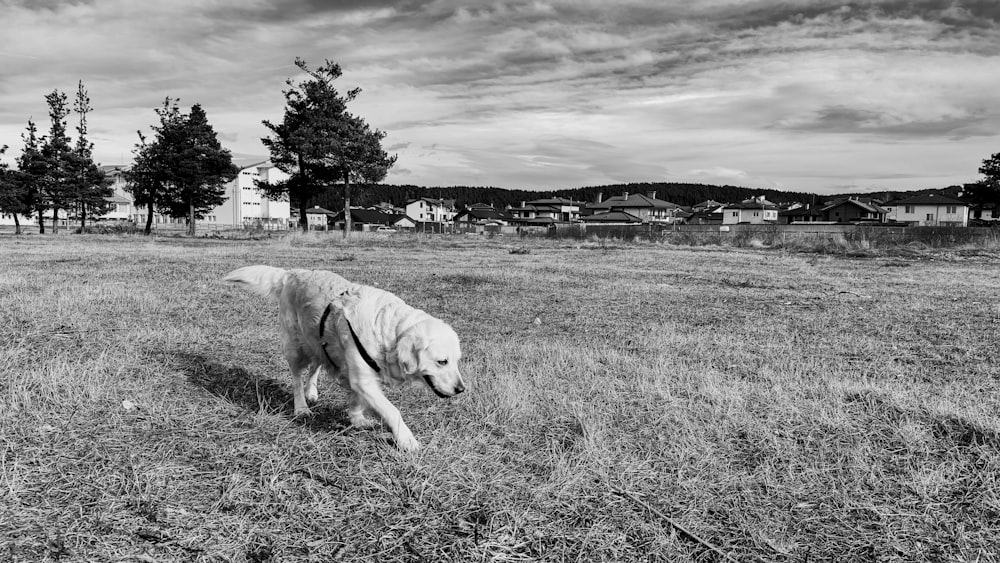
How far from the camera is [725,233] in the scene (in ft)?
118


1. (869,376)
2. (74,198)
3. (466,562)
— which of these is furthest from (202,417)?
(74,198)

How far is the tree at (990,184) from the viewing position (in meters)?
56.3

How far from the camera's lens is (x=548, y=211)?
128 metres

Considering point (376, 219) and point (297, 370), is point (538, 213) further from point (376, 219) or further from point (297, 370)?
point (297, 370)

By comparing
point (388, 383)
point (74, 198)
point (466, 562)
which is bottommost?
point (466, 562)

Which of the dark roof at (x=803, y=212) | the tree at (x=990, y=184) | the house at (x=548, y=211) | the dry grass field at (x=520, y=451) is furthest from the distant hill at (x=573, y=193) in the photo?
the dry grass field at (x=520, y=451)

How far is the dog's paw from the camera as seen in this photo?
3.38 m

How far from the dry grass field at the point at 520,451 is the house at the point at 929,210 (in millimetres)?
95967

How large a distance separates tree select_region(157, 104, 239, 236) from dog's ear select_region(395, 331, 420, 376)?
142 ft

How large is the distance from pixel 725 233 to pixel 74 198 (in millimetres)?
43141

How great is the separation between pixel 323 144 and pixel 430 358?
1402 inches

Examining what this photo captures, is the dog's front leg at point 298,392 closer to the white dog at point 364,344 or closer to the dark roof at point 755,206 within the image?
the white dog at point 364,344

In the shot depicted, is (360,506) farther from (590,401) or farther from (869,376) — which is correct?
(869,376)

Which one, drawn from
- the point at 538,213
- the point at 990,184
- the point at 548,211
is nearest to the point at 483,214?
the point at 538,213
